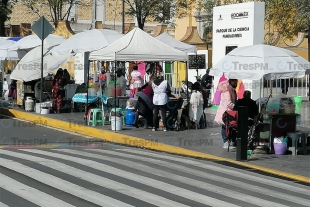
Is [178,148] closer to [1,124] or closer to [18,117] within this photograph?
[1,124]

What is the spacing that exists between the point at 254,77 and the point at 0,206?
27.5ft

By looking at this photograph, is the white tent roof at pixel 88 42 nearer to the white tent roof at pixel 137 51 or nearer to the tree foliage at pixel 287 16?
the white tent roof at pixel 137 51

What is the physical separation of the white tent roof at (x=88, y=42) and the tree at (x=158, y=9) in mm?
20030

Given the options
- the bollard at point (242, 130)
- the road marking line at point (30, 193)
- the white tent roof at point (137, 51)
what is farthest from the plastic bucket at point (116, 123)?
the road marking line at point (30, 193)

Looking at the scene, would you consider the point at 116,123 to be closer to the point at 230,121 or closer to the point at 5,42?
the point at 230,121

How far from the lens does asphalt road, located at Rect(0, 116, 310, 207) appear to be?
31.8ft

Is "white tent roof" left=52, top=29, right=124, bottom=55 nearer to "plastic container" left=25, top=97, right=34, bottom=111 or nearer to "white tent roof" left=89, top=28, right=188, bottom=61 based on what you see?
"plastic container" left=25, top=97, right=34, bottom=111

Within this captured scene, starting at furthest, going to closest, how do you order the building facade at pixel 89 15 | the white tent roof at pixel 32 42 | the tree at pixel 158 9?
the building facade at pixel 89 15, the tree at pixel 158 9, the white tent roof at pixel 32 42

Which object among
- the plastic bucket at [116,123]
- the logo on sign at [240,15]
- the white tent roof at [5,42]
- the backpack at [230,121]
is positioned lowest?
the plastic bucket at [116,123]

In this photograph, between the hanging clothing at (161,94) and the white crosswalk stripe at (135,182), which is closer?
the white crosswalk stripe at (135,182)

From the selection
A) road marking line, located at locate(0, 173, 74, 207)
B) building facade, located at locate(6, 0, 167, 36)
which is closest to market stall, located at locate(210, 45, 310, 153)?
road marking line, located at locate(0, 173, 74, 207)

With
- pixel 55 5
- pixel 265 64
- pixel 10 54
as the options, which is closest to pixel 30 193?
pixel 265 64

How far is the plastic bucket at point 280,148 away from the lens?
50.1 ft

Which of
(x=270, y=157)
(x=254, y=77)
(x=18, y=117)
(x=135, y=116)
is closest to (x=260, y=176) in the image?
(x=270, y=157)
